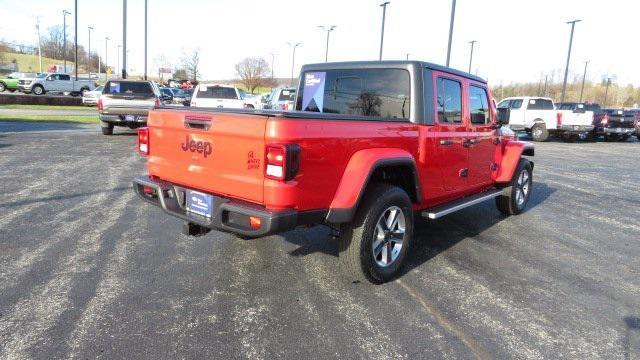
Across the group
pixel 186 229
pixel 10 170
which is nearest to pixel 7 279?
pixel 186 229

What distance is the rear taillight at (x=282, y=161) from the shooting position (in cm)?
301

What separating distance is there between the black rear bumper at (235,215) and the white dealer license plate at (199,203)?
3 centimetres

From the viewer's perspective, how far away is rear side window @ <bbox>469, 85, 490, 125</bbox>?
5271 mm

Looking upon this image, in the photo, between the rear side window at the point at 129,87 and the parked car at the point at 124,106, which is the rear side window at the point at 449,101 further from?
the rear side window at the point at 129,87

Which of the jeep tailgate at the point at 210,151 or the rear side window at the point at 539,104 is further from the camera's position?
the rear side window at the point at 539,104

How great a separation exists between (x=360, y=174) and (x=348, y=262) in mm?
770

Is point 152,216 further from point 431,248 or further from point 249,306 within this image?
point 431,248

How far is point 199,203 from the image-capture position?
3592 mm

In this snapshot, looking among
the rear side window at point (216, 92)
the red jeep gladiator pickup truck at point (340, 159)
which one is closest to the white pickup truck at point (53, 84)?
the rear side window at point (216, 92)

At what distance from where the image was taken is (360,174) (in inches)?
138

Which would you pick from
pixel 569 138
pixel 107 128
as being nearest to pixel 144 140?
pixel 107 128

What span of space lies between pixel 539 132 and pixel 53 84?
38.3m

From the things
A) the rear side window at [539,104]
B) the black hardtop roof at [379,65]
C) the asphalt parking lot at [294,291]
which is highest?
the rear side window at [539,104]

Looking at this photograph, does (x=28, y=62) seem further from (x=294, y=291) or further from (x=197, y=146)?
(x=294, y=291)
